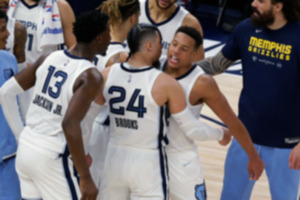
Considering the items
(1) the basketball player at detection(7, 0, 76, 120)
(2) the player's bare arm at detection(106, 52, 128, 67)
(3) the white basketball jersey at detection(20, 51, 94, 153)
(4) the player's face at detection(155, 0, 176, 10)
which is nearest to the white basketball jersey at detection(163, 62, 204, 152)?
(2) the player's bare arm at detection(106, 52, 128, 67)

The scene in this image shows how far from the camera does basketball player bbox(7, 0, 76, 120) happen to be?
484 cm

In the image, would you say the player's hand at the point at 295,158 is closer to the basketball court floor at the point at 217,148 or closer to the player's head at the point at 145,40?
the player's head at the point at 145,40

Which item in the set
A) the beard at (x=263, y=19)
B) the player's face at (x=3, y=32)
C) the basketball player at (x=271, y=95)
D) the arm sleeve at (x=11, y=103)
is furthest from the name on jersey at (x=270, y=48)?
the player's face at (x=3, y=32)

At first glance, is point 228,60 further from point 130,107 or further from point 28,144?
point 28,144

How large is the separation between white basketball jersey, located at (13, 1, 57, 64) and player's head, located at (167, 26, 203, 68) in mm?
1650

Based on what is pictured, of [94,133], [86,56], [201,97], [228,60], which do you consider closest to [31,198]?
[94,133]

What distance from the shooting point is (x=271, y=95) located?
12.8 feet

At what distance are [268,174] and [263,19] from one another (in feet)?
3.51

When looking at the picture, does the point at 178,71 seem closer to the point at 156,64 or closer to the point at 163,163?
the point at 156,64

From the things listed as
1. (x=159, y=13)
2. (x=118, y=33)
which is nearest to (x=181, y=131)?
(x=118, y=33)

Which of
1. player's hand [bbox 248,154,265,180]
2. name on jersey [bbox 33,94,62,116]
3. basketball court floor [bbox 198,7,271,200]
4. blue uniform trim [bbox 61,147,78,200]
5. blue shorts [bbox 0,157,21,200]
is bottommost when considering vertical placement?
basketball court floor [bbox 198,7,271,200]

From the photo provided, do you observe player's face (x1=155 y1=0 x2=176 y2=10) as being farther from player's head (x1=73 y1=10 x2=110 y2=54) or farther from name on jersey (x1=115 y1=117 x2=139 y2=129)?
name on jersey (x1=115 y1=117 x2=139 y2=129)

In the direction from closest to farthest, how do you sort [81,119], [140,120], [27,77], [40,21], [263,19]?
[81,119]
[140,120]
[27,77]
[263,19]
[40,21]

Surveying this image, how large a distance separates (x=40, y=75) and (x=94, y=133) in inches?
28.6
